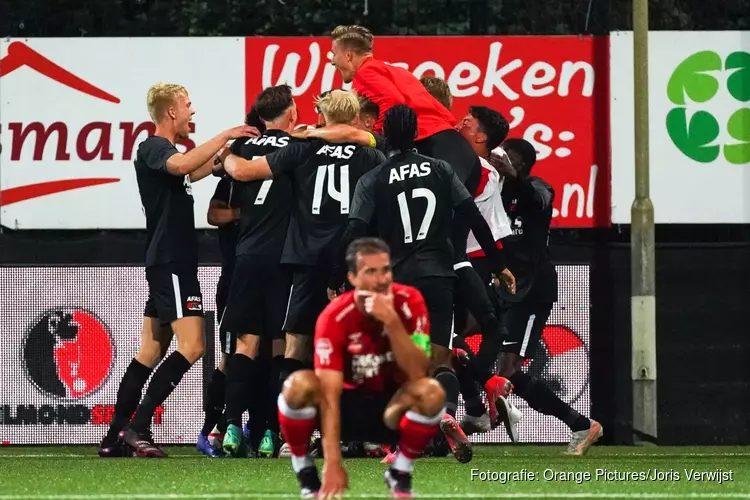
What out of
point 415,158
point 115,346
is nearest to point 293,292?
point 415,158

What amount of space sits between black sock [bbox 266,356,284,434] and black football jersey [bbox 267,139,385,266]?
0.72 metres

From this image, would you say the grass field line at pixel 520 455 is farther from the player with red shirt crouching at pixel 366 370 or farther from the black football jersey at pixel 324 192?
the player with red shirt crouching at pixel 366 370

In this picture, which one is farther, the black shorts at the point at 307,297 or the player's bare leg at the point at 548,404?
the player's bare leg at the point at 548,404

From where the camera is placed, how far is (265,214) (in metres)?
9.48

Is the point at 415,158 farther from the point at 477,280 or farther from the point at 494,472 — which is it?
the point at 494,472

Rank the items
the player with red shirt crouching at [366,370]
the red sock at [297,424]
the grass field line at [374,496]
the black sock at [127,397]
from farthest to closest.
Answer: the black sock at [127,397], the grass field line at [374,496], the red sock at [297,424], the player with red shirt crouching at [366,370]

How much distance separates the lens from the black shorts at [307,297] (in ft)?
29.9

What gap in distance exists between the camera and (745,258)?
1159cm

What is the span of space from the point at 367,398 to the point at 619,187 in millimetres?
5457

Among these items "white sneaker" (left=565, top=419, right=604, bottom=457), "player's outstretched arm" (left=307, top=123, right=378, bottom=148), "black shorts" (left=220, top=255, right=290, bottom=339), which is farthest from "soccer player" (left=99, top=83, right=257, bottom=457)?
"white sneaker" (left=565, top=419, right=604, bottom=457)

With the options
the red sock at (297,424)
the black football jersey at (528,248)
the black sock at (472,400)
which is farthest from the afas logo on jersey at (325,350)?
the black football jersey at (528,248)

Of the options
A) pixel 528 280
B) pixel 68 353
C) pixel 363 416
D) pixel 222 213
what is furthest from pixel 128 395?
pixel 363 416

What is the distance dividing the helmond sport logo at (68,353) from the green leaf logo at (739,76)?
15.5ft

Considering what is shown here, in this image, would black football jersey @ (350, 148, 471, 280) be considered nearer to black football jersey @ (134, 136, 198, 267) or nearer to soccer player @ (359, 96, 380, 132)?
soccer player @ (359, 96, 380, 132)
